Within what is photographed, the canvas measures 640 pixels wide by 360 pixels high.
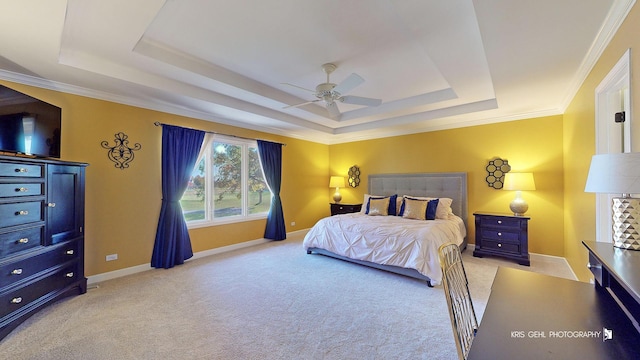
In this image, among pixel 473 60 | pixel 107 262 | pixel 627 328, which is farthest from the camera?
pixel 107 262

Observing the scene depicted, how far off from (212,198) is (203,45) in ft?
8.84

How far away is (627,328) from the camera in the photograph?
0.98 metres

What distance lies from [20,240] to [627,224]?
4.50 m

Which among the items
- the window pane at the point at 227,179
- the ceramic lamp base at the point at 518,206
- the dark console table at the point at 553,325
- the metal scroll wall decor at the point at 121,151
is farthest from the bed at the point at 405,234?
the metal scroll wall decor at the point at 121,151

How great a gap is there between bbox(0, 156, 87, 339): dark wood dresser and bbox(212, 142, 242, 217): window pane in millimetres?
1927

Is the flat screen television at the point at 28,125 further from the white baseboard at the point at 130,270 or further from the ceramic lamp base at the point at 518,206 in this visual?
the ceramic lamp base at the point at 518,206

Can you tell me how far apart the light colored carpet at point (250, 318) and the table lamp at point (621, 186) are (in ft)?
4.33

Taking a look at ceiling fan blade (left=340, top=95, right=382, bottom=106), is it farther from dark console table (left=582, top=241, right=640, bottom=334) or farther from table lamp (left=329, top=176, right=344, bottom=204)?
table lamp (left=329, top=176, right=344, bottom=204)

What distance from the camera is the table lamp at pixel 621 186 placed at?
122 cm

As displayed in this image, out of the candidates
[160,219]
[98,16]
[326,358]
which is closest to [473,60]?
[326,358]

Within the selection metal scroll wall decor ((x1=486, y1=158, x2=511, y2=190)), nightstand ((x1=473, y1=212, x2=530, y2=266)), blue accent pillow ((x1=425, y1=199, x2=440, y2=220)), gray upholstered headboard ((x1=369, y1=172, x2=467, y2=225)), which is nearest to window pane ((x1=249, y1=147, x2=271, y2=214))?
gray upholstered headboard ((x1=369, y1=172, x2=467, y2=225))

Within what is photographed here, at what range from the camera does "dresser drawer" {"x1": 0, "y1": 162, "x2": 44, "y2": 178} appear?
2209 millimetres

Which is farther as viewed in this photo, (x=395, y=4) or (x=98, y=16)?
(x=98, y=16)

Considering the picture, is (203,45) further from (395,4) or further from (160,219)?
(160,219)
